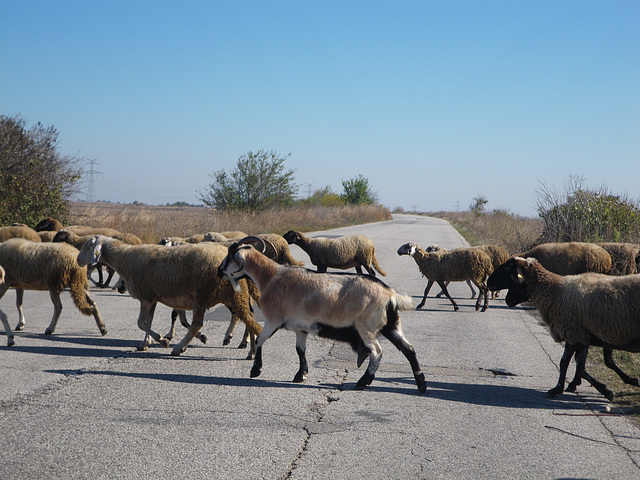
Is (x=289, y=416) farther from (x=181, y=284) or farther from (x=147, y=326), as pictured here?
(x=147, y=326)

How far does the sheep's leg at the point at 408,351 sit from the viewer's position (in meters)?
6.38

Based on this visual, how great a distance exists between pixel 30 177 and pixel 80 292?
15041mm

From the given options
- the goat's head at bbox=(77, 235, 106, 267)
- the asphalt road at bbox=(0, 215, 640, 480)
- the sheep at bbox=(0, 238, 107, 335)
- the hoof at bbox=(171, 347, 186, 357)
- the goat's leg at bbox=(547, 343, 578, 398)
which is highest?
the goat's head at bbox=(77, 235, 106, 267)

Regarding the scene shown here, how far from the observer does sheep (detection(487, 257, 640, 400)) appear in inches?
253

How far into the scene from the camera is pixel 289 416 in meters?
5.46

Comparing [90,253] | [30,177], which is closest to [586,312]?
[90,253]

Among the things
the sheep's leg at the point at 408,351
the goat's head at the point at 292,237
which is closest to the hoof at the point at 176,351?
the sheep's leg at the point at 408,351

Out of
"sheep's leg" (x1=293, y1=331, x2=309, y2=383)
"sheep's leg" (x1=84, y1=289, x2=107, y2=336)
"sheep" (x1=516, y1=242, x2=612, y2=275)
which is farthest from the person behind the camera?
"sheep" (x1=516, y1=242, x2=612, y2=275)

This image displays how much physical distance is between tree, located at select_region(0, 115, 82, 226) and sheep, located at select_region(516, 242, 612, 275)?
1683cm

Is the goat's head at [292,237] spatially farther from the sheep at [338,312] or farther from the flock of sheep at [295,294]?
the sheep at [338,312]

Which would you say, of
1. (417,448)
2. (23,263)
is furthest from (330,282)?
(23,263)

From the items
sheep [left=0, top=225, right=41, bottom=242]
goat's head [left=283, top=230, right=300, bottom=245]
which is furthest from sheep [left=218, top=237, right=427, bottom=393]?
goat's head [left=283, top=230, right=300, bottom=245]

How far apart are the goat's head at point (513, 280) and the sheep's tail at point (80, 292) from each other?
5.96 m

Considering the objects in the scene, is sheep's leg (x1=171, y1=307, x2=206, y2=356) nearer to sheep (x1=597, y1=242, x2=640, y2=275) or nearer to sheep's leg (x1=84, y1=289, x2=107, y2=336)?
sheep's leg (x1=84, y1=289, x2=107, y2=336)
